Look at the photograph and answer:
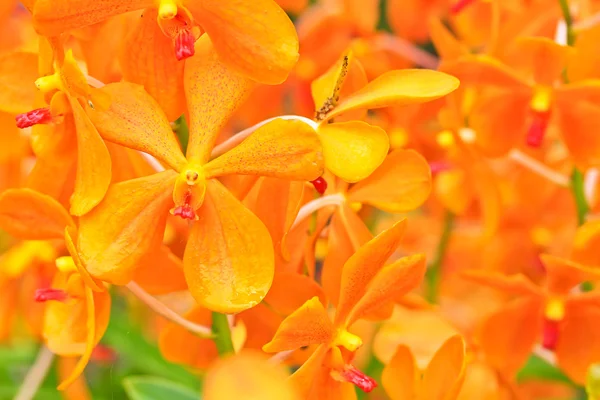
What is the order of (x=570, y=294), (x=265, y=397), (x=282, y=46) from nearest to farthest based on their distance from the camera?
(x=265, y=397) < (x=282, y=46) < (x=570, y=294)

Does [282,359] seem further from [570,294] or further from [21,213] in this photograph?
[570,294]

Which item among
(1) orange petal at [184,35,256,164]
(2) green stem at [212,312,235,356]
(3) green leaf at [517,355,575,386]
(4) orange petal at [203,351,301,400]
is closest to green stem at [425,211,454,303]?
(3) green leaf at [517,355,575,386]

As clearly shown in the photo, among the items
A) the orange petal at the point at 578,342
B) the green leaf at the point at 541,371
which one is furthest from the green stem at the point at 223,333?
the green leaf at the point at 541,371

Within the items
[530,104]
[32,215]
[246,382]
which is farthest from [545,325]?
[246,382]

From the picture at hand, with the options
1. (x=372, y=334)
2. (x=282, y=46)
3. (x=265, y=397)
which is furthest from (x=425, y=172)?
(x=372, y=334)

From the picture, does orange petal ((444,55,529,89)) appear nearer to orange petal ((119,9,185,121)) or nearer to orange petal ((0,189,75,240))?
orange petal ((119,9,185,121))

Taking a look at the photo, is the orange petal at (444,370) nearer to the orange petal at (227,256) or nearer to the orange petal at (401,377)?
the orange petal at (401,377)

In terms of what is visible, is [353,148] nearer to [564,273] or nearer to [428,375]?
[428,375]
